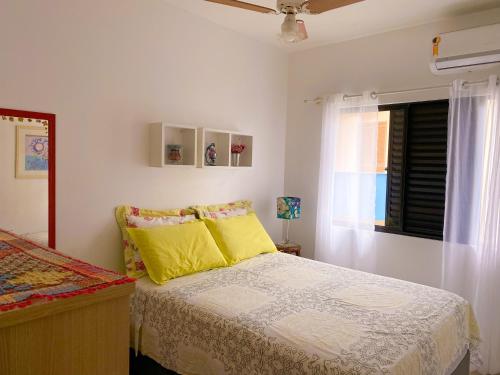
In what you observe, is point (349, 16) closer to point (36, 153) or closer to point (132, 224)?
point (132, 224)

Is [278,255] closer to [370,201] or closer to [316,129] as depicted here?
[370,201]

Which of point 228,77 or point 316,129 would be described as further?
point 316,129

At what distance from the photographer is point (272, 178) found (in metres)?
3.93

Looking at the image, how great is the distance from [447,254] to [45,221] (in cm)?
283

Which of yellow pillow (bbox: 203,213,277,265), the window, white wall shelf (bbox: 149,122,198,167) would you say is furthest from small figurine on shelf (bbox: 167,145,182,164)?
the window

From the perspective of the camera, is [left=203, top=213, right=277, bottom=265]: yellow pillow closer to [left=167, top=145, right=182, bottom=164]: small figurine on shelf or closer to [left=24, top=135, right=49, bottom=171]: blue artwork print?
[left=167, top=145, right=182, bottom=164]: small figurine on shelf

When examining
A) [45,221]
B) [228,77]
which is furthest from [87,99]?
[228,77]

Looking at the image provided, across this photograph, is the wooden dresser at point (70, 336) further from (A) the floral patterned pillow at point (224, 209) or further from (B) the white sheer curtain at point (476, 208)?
(B) the white sheer curtain at point (476, 208)

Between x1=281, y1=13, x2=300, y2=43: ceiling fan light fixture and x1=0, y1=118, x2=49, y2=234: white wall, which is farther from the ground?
x1=281, y1=13, x2=300, y2=43: ceiling fan light fixture

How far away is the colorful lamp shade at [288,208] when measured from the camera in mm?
3580

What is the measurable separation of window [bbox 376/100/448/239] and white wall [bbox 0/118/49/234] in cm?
265

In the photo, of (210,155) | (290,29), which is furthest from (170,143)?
(290,29)

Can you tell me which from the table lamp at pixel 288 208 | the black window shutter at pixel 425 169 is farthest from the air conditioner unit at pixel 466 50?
the table lamp at pixel 288 208

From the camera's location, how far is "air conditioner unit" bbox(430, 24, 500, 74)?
2.55 metres
